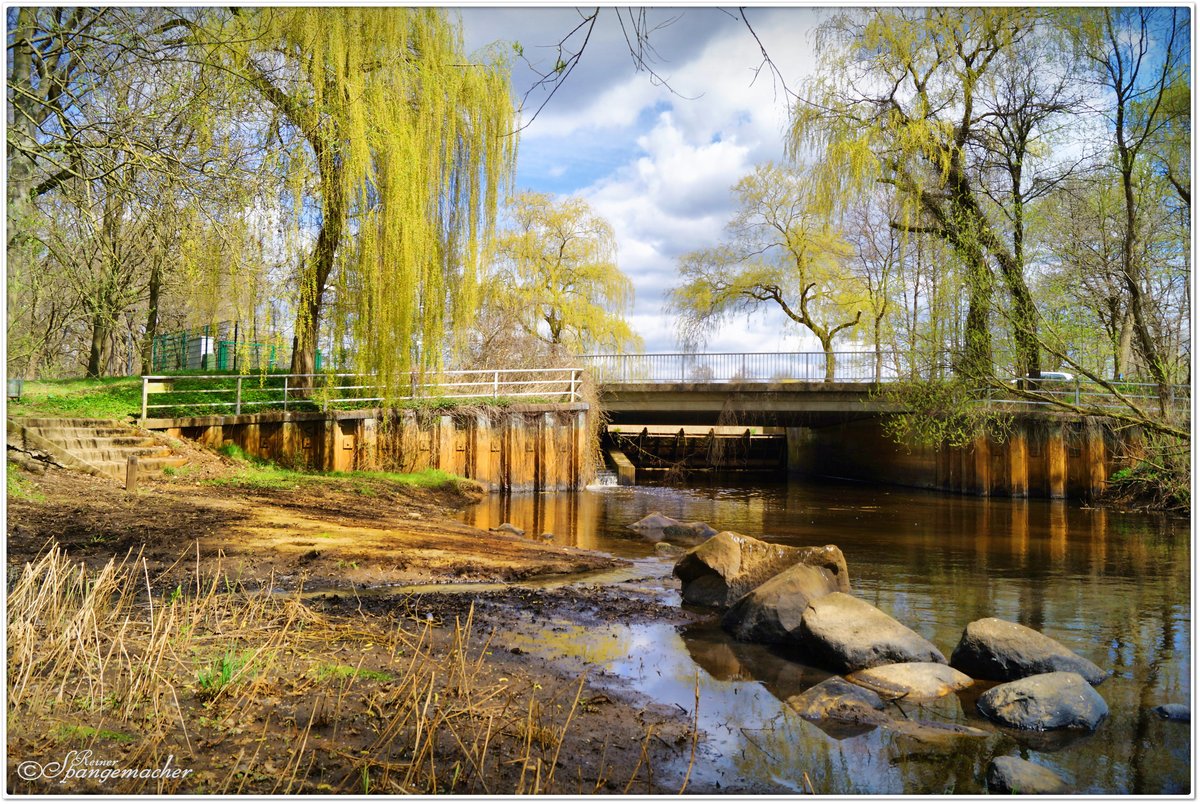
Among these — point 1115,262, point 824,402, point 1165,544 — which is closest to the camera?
point 1115,262

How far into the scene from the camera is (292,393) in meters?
19.7

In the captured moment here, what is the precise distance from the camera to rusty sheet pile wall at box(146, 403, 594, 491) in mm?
17703

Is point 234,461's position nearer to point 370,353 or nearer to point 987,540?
point 370,353

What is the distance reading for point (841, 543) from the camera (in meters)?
13.5

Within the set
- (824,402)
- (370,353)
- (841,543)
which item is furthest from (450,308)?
(824,402)

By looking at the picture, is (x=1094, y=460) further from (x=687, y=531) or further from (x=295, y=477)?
(x=295, y=477)

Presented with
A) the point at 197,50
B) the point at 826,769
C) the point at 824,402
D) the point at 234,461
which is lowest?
the point at 826,769

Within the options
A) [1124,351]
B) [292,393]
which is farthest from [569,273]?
[1124,351]

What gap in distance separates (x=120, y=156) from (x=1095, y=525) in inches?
699

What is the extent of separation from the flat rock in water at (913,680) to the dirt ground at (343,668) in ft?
6.09

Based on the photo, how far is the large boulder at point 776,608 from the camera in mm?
7203

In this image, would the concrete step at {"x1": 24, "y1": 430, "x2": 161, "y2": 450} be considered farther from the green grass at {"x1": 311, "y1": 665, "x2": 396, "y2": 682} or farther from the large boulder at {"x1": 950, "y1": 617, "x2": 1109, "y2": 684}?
the large boulder at {"x1": 950, "y1": 617, "x2": 1109, "y2": 684}

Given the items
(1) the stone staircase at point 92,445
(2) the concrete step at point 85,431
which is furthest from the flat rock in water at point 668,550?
(2) the concrete step at point 85,431

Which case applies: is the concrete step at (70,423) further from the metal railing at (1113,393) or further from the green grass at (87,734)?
the metal railing at (1113,393)
